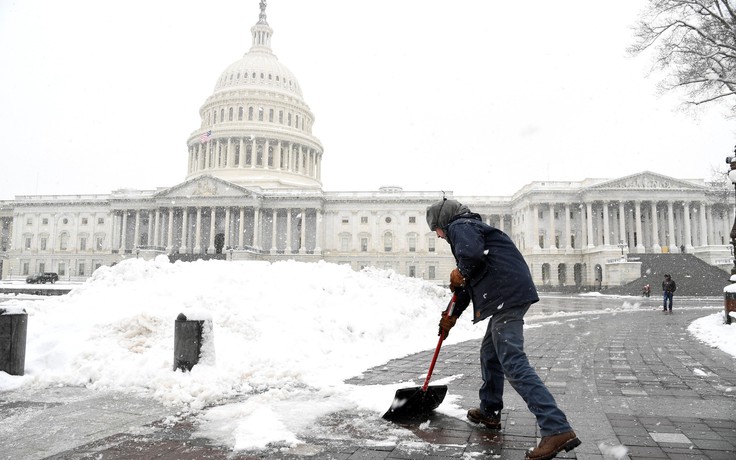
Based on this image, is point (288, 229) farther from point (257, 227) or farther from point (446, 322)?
point (446, 322)

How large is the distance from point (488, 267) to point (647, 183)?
238 ft

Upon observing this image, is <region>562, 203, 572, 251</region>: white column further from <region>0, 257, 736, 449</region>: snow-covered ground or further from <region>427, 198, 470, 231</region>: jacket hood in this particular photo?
Answer: <region>427, 198, 470, 231</region>: jacket hood

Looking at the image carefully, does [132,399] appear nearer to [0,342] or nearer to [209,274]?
[0,342]

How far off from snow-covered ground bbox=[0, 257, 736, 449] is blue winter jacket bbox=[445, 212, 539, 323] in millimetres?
1475

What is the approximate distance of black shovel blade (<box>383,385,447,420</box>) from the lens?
4.80m

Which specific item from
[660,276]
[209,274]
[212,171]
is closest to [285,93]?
[212,171]

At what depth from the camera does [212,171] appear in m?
84.4

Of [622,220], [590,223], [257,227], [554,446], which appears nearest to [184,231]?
[257,227]

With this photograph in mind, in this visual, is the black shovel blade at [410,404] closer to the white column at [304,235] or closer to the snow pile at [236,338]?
the snow pile at [236,338]

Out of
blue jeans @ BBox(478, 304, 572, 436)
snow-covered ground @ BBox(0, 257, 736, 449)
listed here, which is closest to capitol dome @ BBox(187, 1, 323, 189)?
snow-covered ground @ BBox(0, 257, 736, 449)

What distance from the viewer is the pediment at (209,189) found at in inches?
2901

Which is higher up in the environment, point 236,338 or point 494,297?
point 494,297

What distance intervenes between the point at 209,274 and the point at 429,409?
Result: 766 cm

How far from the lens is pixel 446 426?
470cm
